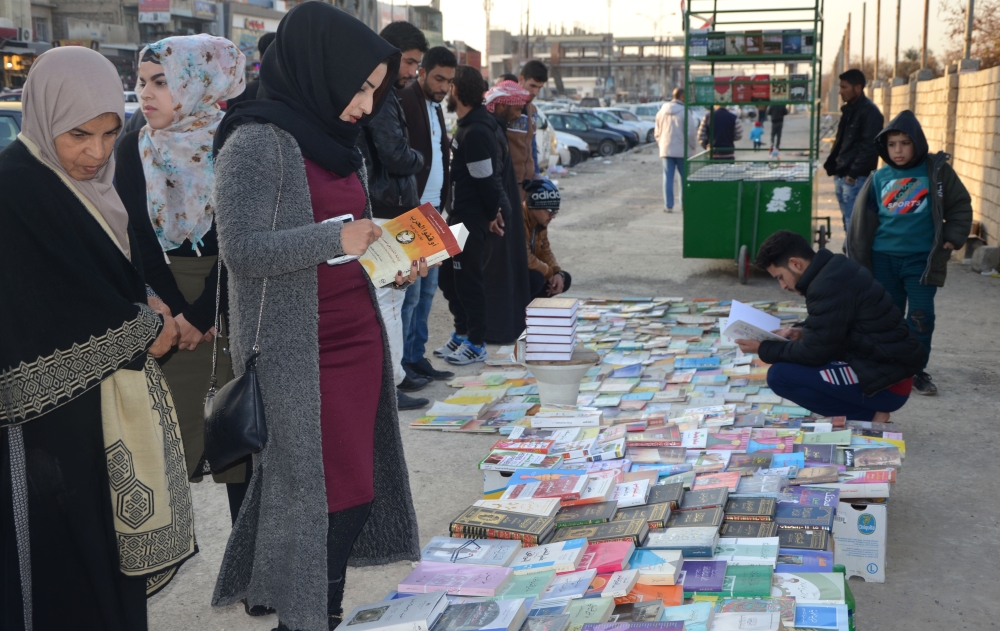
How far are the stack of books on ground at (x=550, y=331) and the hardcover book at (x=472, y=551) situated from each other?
1.88m

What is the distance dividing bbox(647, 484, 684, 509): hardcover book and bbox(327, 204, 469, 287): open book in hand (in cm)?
132

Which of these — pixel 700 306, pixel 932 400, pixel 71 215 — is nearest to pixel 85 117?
pixel 71 215

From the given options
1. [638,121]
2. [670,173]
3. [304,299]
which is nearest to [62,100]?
[304,299]

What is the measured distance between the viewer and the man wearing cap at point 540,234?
638cm

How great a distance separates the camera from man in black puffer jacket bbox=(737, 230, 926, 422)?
416 cm

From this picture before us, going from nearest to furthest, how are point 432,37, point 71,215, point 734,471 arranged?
point 71,215
point 734,471
point 432,37

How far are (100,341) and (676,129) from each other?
38.1ft

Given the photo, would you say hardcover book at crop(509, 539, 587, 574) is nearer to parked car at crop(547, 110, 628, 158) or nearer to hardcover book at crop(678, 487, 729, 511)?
hardcover book at crop(678, 487, 729, 511)

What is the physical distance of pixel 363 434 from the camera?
2461 millimetres

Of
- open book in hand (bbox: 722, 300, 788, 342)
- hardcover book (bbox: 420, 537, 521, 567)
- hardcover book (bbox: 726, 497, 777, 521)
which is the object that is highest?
open book in hand (bbox: 722, 300, 788, 342)

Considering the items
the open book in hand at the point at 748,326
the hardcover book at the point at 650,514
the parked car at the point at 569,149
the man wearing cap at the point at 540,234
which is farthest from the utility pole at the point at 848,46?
the hardcover book at the point at 650,514

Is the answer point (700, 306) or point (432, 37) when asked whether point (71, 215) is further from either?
point (432, 37)

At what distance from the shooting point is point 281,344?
2297 mm

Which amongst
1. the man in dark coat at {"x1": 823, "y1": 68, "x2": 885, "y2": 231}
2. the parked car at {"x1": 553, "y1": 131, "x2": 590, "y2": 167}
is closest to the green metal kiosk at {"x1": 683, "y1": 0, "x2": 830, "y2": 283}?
the man in dark coat at {"x1": 823, "y1": 68, "x2": 885, "y2": 231}
